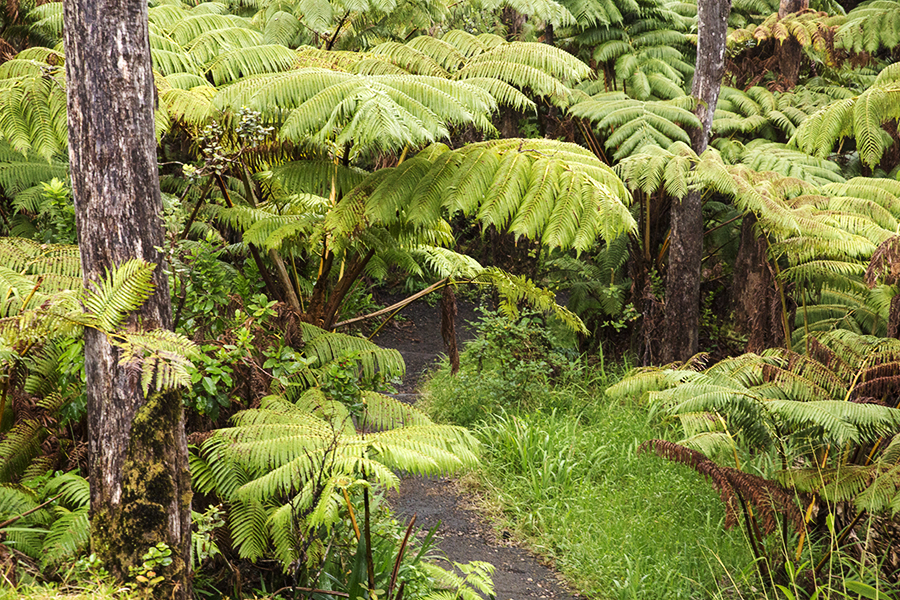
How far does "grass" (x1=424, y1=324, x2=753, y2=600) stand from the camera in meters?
3.84

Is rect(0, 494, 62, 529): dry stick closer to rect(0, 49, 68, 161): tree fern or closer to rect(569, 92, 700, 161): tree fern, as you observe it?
rect(0, 49, 68, 161): tree fern

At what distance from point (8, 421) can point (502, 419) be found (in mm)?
3608

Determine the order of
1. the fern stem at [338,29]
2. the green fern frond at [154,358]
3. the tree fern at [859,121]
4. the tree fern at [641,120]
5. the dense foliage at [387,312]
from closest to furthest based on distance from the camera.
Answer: the green fern frond at [154,358] < the dense foliage at [387,312] < the tree fern at [859,121] < the fern stem at [338,29] < the tree fern at [641,120]

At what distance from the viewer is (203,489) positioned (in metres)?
2.92

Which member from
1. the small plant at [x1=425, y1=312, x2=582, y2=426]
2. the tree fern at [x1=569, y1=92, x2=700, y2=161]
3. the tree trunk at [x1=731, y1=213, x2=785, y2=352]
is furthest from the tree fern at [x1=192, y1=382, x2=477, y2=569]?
the tree fern at [x1=569, y1=92, x2=700, y2=161]

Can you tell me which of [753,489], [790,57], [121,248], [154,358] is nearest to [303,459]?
[154,358]

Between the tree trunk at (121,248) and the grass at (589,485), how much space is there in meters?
2.40

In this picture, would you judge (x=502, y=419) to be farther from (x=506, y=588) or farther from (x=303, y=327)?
(x=303, y=327)

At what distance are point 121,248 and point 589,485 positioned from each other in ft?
11.6

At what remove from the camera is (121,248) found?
2.29 metres

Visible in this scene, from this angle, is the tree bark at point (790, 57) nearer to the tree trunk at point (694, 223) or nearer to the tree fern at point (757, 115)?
the tree fern at point (757, 115)

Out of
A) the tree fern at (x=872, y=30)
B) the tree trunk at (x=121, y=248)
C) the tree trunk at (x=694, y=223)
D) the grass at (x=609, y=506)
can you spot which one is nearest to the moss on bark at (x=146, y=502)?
the tree trunk at (x=121, y=248)

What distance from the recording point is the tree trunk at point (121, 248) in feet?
7.25

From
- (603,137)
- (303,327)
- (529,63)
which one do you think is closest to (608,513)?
(303,327)
